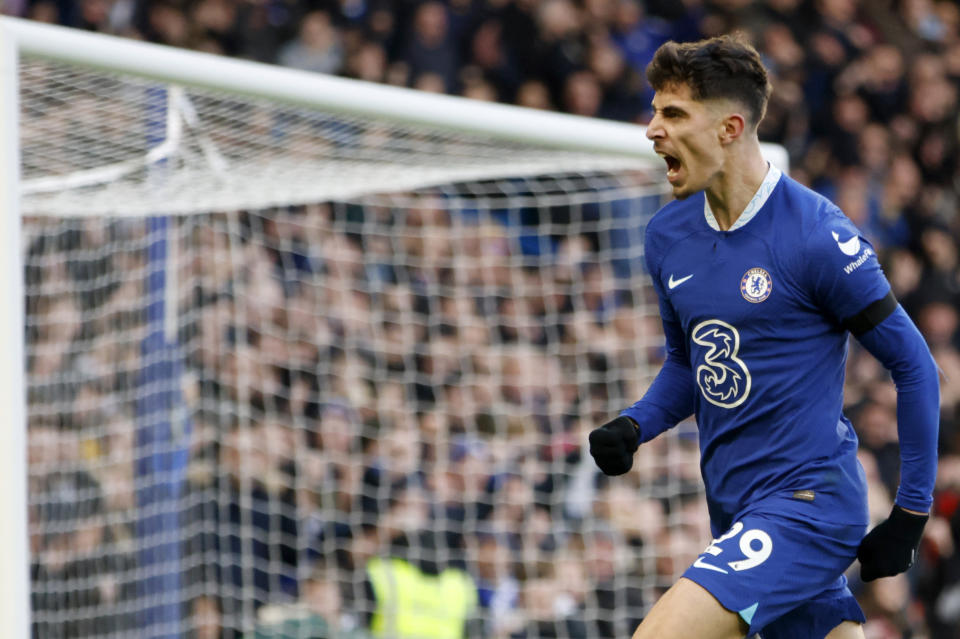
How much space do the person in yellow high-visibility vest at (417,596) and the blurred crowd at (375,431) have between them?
0.03m

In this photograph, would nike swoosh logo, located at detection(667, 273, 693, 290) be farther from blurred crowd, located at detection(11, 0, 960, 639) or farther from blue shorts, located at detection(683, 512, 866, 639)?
blurred crowd, located at detection(11, 0, 960, 639)

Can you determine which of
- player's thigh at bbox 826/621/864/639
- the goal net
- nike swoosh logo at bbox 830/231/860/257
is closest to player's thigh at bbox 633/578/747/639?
player's thigh at bbox 826/621/864/639

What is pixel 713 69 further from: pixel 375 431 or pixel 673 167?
pixel 375 431

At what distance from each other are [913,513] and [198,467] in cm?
402

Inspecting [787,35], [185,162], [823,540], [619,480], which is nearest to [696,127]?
[823,540]

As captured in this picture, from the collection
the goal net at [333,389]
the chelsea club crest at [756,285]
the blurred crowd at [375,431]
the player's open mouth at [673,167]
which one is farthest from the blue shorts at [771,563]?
the blurred crowd at [375,431]

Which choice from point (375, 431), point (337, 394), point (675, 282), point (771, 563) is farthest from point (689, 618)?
point (337, 394)

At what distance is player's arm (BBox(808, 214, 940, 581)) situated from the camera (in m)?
2.57

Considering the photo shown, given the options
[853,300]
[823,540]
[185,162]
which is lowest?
[823,540]

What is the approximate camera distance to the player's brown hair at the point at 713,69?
2.62 metres

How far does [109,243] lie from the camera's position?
609 centimetres

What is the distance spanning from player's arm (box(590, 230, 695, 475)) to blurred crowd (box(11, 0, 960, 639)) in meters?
2.83

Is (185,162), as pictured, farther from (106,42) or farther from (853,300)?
(853,300)

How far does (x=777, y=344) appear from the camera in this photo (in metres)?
2.67
